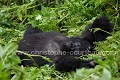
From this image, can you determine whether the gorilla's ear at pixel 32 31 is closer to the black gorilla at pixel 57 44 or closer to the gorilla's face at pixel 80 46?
the black gorilla at pixel 57 44

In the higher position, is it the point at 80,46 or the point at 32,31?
the point at 32,31

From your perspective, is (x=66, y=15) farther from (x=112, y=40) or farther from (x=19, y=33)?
(x=112, y=40)

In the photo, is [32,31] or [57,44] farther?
[32,31]

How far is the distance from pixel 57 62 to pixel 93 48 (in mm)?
405

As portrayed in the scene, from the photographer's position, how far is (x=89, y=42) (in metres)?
2.42

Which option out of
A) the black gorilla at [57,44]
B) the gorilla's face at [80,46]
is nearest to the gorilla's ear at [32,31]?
the black gorilla at [57,44]

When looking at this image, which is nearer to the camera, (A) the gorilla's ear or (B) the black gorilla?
(B) the black gorilla

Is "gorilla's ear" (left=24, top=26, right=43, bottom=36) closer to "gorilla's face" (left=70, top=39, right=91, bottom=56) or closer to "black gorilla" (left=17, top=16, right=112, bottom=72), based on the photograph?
"black gorilla" (left=17, top=16, right=112, bottom=72)

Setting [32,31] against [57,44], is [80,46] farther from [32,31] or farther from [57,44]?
[32,31]

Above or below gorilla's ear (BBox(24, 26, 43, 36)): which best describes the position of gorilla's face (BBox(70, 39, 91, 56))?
below

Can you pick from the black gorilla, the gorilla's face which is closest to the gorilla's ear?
the black gorilla

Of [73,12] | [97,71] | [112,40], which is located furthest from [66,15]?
[97,71]

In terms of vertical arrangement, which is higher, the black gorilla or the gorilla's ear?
the gorilla's ear

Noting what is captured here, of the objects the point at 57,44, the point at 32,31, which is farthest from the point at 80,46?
the point at 32,31
